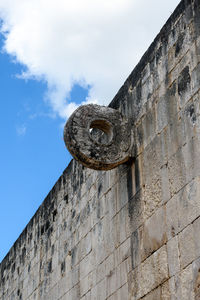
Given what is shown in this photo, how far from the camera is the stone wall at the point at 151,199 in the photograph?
5090mm

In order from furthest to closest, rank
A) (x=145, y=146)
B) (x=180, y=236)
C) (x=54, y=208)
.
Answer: (x=54, y=208) → (x=145, y=146) → (x=180, y=236)

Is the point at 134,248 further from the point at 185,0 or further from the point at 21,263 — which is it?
the point at 21,263

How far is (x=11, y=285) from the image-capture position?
11.0 metres

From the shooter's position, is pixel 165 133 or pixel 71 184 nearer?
pixel 165 133

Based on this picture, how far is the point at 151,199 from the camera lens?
5711 mm

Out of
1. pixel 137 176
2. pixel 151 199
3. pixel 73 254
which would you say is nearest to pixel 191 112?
pixel 151 199

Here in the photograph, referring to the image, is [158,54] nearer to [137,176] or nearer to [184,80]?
[184,80]

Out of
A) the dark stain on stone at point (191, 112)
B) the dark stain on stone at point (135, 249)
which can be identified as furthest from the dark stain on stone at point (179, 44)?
the dark stain on stone at point (135, 249)

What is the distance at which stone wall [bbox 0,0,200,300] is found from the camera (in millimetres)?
5090

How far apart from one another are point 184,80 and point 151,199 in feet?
3.89

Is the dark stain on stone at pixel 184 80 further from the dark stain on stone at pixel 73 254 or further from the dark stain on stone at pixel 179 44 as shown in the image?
the dark stain on stone at pixel 73 254

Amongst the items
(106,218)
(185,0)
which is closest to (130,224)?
(106,218)

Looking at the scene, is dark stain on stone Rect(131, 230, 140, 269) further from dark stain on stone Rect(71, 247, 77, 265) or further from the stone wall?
dark stain on stone Rect(71, 247, 77, 265)

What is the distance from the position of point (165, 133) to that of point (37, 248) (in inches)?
182
